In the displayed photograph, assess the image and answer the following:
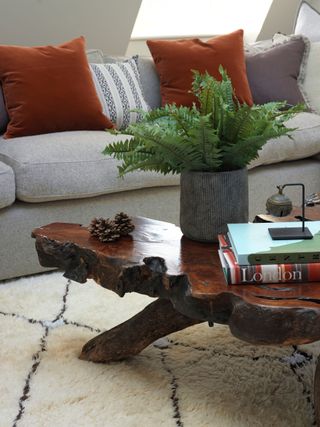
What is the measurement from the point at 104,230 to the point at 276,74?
6.87 feet

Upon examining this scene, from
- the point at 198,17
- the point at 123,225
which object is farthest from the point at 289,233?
the point at 198,17

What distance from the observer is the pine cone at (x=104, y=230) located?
1.59m

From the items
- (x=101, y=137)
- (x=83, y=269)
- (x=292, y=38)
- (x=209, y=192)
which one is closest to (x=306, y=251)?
(x=209, y=192)

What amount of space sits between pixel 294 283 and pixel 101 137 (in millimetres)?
1597

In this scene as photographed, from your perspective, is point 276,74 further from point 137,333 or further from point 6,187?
point 137,333

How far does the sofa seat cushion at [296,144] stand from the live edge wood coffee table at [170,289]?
1.38 meters

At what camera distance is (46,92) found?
9.23 feet

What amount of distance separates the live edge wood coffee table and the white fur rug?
0.32ft

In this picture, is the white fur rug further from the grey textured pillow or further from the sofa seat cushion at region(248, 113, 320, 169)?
the grey textured pillow

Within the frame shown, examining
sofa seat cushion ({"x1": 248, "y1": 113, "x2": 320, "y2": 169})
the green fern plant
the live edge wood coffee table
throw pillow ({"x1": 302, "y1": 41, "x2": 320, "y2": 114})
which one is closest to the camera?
the live edge wood coffee table

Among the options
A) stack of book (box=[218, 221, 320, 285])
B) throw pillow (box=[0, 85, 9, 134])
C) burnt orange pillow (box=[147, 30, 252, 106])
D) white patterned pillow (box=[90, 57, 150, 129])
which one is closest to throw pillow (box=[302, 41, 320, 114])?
burnt orange pillow (box=[147, 30, 252, 106])

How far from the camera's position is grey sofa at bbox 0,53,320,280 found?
2406 mm

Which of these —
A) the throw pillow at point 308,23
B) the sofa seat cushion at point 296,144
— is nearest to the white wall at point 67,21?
the throw pillow at point 308,23

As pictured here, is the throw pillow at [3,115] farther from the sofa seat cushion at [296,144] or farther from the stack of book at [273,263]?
the stack of book at [273,263]
